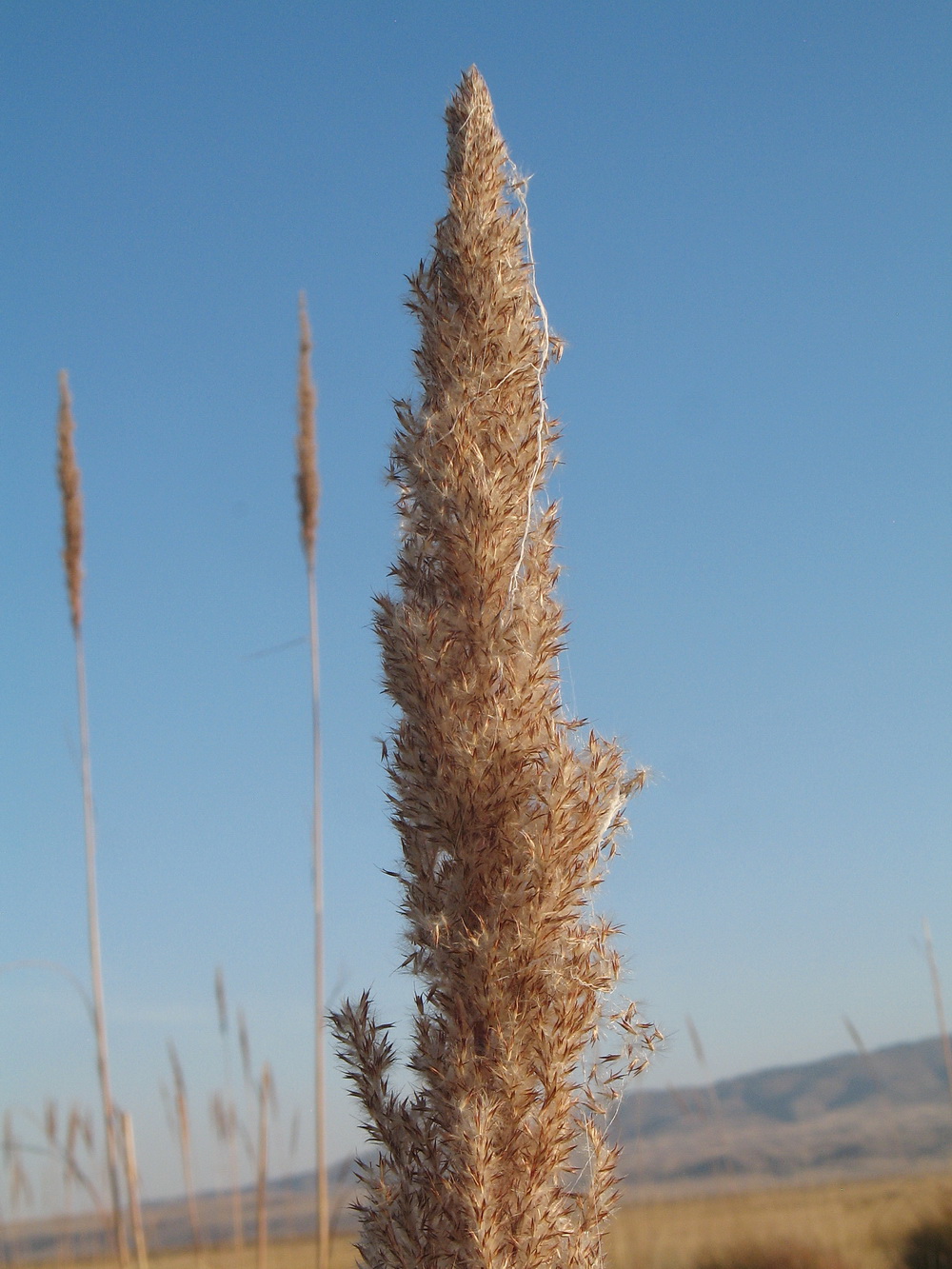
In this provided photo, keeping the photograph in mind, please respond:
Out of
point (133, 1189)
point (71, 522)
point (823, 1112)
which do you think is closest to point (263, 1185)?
point (133, 1189)

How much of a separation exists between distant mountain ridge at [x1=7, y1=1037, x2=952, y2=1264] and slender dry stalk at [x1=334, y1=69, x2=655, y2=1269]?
176 mm

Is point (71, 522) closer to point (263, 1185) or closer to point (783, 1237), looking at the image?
point (263, 1185)

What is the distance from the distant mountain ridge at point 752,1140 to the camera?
382 centimetres

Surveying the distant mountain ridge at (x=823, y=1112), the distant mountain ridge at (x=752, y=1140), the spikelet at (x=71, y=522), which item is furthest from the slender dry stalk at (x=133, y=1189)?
the distant mountain ridge at (x=823, y=1112)

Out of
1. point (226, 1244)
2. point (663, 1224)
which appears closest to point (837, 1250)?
point (663, 1224)

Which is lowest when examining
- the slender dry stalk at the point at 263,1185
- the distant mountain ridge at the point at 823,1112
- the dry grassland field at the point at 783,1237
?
the distant mountain ridge at the point at 823,1112

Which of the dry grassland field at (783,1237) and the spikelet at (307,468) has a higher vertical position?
the spikelet at (307,468)

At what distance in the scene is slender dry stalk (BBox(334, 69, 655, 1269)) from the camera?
1524 mm

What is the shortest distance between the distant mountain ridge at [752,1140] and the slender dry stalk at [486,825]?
176mm

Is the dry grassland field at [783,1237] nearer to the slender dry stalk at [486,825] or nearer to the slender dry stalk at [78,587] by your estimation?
the slender dry stalk at [78,587]

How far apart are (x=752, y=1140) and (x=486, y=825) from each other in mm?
54899

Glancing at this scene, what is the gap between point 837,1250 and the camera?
5719mm

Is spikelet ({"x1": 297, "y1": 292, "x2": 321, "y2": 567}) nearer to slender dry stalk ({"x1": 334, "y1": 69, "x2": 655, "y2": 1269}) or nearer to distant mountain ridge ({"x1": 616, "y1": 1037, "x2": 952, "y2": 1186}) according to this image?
slender dry stalk ({"x1": 334, "y1": 69, "x2": 655, "y2": 1269})

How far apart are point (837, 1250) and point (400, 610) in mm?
5600
